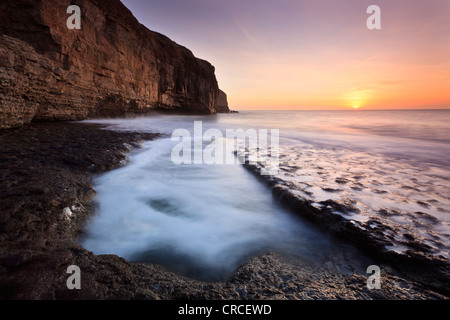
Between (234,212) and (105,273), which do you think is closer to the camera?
(105,273)

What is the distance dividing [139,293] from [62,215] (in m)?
1.30

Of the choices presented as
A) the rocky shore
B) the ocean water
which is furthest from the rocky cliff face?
the rocky shore

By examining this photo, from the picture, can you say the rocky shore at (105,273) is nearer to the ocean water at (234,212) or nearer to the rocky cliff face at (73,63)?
the ocean water at (234,212)

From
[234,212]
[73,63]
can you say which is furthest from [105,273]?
[73,63]

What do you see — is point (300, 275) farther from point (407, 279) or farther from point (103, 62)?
point (103, 62)

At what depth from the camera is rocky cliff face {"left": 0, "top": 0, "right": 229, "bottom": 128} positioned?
17.0 ft

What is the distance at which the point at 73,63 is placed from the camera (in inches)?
351

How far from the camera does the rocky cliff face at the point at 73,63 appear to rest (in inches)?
204

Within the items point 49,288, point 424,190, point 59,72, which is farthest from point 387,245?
point 59,72

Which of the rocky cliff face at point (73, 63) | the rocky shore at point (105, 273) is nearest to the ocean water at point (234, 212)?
the rocky shore at point (105, 273)

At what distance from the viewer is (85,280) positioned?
1.15 metres

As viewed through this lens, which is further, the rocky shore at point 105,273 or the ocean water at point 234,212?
the ocean water at point 234,212

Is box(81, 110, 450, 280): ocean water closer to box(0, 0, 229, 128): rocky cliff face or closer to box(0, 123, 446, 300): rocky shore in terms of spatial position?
box(0, 123, 446, 300): rocky shore

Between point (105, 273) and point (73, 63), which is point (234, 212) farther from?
point (73, 63)
